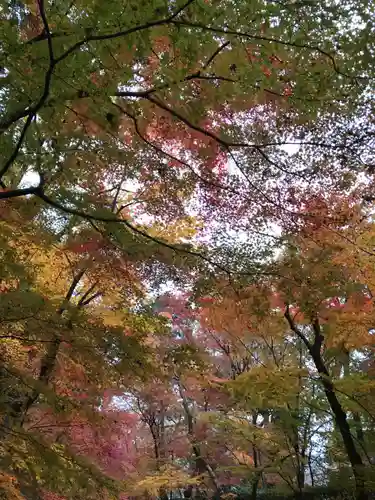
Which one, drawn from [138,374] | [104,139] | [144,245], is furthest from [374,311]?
[104,139]

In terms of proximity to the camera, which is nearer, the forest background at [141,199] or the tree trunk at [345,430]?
the forest background at [141,199]

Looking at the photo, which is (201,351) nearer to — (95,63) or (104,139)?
(104,139)

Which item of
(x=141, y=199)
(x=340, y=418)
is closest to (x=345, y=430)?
(x=340, y=418)

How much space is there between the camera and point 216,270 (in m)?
3.33

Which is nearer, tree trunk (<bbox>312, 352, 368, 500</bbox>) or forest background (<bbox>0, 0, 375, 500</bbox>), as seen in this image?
forest background (<bbox>0, 0, 375, 500</bbox>)

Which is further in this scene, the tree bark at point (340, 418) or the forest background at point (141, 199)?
the tree bark at point (340, 418)

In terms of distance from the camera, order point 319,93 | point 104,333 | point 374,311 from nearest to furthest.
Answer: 1. point 319,93
2. point 104,333
3. point 374,311

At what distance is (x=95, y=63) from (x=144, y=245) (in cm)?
130

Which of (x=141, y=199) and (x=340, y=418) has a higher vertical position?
(x=141, y=199)

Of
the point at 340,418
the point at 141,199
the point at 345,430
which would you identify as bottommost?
the point at 345,430

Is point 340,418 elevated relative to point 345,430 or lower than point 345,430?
elevated

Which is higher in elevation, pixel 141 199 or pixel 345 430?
pixel 141 199

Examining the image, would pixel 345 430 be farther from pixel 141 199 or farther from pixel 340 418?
pixel 141 199

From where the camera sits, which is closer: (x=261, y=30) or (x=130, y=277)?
(x=261, y=30)
